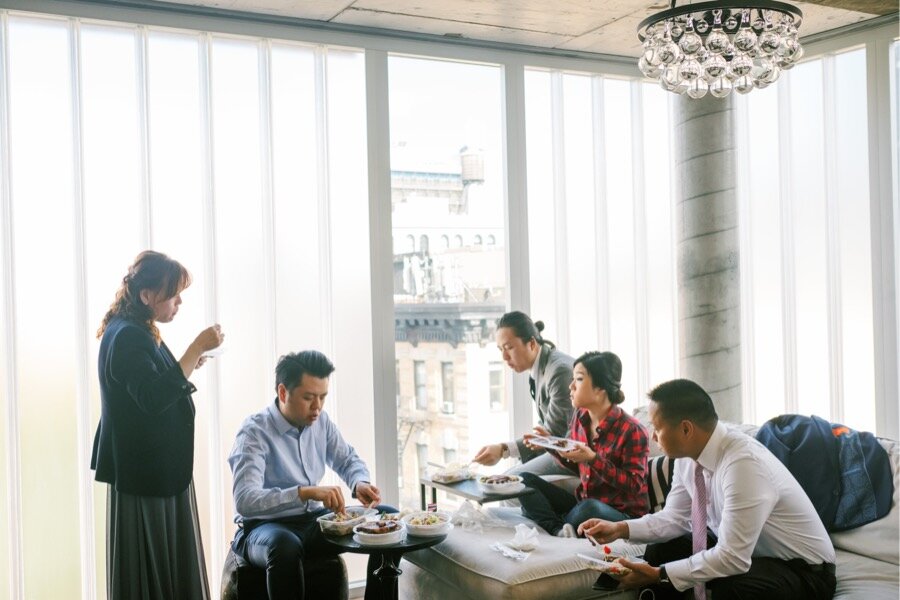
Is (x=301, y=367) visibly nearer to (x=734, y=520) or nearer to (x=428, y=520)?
(x=428, y=520)

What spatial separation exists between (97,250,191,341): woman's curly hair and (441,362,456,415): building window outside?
157 centimetres

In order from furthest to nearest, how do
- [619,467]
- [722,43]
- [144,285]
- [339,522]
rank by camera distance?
[619,467], [144,285], [339,522], [722,43]

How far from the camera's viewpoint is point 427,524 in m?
3.03

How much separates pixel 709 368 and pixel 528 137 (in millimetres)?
1456

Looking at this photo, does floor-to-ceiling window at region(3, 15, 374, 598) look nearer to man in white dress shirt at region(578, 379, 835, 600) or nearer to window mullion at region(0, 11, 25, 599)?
window mullion at region(0, 11, 25, 599)

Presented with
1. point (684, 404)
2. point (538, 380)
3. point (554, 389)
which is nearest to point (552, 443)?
point (554, 389)

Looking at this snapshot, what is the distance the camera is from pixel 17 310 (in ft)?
11.4

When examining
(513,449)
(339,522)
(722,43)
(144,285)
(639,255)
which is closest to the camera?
(722,43)

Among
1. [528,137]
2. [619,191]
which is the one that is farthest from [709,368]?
[528,137]

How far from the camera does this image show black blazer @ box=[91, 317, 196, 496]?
9.81 ft

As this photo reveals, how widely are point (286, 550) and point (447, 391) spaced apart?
156 cm

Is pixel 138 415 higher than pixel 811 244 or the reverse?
the reverse

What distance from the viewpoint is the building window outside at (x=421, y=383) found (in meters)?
4.31

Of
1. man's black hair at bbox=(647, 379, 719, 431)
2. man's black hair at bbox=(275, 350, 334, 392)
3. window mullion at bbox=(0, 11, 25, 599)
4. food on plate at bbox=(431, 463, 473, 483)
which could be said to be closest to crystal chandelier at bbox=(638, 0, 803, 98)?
man's black hair at bbox=(647, 379, 719, 431)
